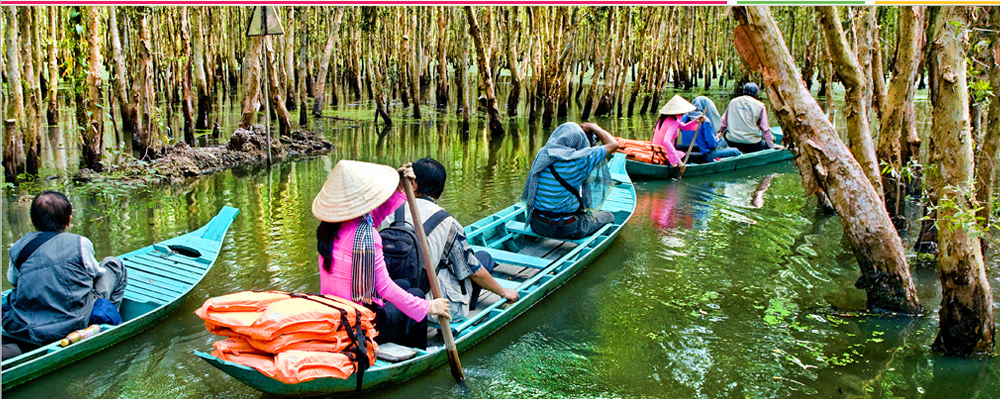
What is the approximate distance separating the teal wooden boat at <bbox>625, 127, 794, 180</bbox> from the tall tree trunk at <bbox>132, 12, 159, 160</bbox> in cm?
735

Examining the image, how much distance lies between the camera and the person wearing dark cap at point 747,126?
40.3 feet

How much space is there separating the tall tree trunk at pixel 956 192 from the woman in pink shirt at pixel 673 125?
5993 millimetres

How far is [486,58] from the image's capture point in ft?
48.3

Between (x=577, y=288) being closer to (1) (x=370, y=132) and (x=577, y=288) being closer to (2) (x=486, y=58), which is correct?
(2) (x=486, y=58)

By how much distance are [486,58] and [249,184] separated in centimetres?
575

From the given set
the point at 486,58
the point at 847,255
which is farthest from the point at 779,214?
the point at 486,58

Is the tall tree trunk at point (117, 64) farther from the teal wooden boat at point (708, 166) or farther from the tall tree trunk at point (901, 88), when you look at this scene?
the tall tree trunk at point (901, 88)

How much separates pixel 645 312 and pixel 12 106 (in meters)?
8.11

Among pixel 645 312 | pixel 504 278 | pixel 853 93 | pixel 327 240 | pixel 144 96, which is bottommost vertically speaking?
pixel 645 312

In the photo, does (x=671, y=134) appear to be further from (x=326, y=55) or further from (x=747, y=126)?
(x=326, y=55)

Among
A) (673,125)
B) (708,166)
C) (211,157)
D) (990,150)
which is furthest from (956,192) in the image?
(211,157)

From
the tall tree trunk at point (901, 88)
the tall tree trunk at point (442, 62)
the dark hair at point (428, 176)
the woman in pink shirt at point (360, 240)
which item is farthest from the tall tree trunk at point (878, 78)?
the tall tree trunk at point (442, 62)

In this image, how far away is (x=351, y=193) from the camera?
3949 millimetres

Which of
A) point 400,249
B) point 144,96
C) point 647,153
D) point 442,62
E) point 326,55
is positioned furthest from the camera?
point 442,62
